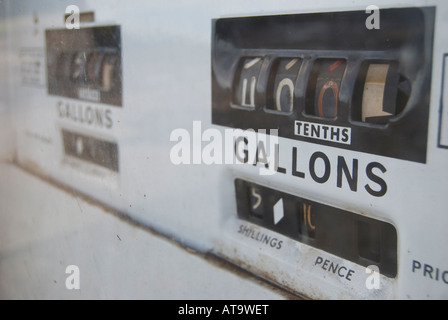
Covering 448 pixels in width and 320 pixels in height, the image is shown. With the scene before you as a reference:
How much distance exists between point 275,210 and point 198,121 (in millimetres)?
242

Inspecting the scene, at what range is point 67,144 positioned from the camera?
1671 millimetres

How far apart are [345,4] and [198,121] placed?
42cm

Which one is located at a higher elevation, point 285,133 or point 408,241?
point 285,133

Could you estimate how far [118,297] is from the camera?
148cm

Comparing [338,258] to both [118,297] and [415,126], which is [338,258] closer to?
[415,126]

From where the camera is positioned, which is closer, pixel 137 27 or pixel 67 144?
pixel 137 27

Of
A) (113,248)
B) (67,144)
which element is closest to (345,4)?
(113,248)

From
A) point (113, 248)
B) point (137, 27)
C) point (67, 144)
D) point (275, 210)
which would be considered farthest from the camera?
point (67, 144)

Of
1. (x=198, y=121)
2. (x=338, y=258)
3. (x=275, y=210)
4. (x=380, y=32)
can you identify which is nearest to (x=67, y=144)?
(x=198, y=121)

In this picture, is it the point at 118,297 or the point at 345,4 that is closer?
the point at 345,4
